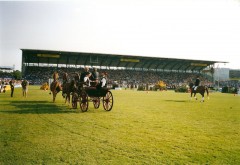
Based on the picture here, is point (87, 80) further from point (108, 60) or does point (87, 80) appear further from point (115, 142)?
point (108, 60)

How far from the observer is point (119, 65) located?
71.8 metres

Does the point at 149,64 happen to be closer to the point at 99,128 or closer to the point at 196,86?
the point at 196,86

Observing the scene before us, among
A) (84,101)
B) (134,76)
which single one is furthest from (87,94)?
(134,76)

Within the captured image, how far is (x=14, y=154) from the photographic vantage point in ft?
18.4

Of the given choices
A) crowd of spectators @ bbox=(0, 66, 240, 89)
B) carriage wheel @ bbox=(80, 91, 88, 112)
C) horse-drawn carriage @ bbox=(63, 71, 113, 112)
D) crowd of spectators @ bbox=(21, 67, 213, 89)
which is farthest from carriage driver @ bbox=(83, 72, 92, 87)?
crowd of spectators @ bbox=(21, 67, 213, 89)

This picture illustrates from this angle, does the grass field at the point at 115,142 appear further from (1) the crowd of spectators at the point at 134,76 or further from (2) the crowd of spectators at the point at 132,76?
(1) the crowd of spectators at the point at 134,76

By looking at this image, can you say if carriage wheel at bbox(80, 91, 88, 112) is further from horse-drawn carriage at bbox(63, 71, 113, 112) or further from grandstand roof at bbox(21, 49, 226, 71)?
grandstand roof at bbox(21, 49, 226, 71)

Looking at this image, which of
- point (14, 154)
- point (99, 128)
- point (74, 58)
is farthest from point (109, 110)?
point (74, 58)

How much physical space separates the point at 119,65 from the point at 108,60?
5104mm

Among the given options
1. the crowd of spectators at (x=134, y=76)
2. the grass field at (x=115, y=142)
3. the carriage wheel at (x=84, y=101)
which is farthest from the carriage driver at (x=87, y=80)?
the crowd of spectators at (x=134, y=76)

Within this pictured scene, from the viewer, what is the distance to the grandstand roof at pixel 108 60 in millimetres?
61812

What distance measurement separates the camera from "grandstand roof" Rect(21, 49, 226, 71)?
61812 mm

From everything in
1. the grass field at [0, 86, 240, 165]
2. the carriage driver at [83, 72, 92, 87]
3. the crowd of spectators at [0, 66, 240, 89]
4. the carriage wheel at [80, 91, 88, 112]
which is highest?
the crowd of spectators at [0, 66, 240, 89]

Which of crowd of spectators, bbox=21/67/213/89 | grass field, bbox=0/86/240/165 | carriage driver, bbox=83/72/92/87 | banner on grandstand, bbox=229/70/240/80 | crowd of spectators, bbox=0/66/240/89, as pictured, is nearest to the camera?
grass field, bbox=0/86/240/165
